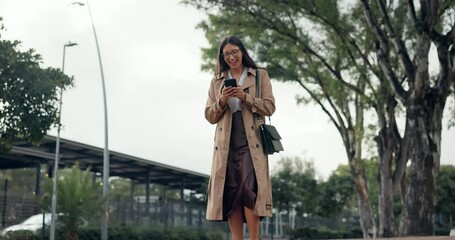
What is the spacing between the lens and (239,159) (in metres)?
4.11

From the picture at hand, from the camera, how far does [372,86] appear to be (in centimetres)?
2084

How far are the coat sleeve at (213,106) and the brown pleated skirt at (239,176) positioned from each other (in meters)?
0.13

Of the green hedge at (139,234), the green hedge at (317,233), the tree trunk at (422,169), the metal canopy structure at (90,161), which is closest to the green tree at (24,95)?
the green hedge at (139,234)

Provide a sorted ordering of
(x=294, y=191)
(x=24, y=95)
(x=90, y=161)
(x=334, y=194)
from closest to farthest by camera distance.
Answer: (x=24, y=95)
(x=90, y=161)
(x=294, y=191)
(x=334, y=194)

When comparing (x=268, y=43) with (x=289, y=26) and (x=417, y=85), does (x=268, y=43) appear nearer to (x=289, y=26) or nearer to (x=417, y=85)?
(x=289, y=26)

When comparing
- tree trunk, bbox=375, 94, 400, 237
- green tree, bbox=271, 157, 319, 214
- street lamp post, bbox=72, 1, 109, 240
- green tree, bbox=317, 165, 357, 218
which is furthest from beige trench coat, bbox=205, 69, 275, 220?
green tree, bbox=317, 165, 357, 218

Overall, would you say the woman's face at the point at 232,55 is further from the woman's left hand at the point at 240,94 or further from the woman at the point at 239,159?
the woman's left hand at the point at 240,94

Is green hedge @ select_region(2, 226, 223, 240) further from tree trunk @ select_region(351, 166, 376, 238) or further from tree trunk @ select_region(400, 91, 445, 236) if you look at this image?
tree trunk @ select_region(400, 91, 445, 236)

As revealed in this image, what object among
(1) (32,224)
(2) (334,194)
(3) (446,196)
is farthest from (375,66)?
(3) (446,196)

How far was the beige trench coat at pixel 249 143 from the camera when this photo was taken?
13.3ft

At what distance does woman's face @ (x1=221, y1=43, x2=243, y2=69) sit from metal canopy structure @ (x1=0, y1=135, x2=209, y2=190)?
758 inches

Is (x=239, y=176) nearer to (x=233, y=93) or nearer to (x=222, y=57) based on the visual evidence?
(x=233, y=93)

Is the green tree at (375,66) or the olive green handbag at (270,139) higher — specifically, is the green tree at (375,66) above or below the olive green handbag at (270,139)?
above

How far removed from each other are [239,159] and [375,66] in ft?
55.6
